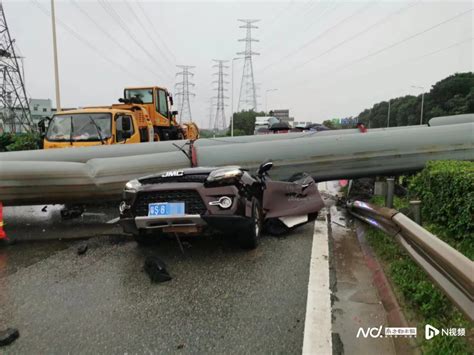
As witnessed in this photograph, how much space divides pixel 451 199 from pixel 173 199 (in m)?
3.26

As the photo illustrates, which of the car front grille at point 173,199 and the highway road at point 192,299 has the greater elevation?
the car front grille at point 173,199

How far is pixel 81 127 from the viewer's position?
8.66 meters

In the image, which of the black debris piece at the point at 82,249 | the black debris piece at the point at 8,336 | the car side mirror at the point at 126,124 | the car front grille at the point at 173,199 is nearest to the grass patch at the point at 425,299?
the car front grille at the point at 173,199

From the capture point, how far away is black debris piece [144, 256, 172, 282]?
12.6ft

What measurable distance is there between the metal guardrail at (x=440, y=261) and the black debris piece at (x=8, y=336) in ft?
9.49

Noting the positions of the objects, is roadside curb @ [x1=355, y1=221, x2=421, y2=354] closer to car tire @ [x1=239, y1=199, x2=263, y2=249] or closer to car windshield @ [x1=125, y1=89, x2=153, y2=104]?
car tire @ [x1=239, y1=199, x2=263, y2=249]

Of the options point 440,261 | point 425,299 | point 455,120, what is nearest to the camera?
point 440,261

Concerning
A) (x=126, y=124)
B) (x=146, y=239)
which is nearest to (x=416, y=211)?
(x=146, y=239)

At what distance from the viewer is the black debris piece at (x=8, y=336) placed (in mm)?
2721

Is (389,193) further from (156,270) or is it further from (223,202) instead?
(156,270)

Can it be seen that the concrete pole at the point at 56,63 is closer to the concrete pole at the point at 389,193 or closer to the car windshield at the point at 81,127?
the car windshield at the point at 81,127

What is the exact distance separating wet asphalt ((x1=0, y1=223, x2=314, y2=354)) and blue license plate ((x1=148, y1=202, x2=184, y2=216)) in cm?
61

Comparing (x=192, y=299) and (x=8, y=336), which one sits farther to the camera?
(x=192, y=299)

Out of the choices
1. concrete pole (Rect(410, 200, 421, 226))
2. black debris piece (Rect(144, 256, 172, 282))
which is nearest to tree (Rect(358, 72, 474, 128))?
concrete pole (Rect(410, 200, 421, 226))
